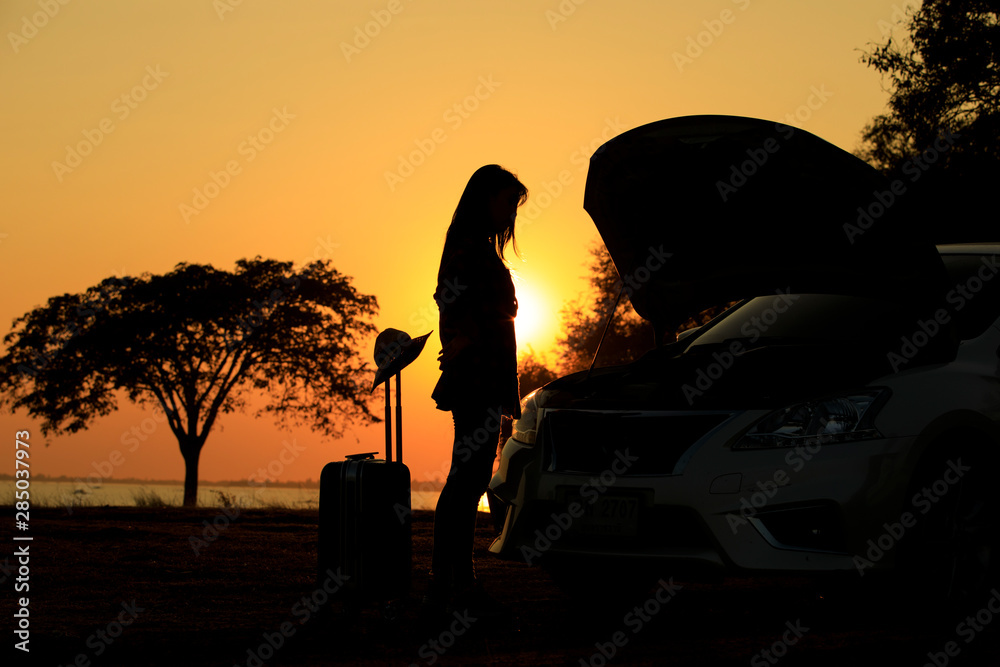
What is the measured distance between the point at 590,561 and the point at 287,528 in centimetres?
708

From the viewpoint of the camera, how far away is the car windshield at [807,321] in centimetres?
527

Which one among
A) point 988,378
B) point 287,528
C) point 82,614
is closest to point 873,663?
point 988,378

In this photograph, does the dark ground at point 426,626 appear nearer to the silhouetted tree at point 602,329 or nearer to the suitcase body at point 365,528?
the suitcase body at point 365,528

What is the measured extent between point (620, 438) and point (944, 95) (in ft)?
62.0

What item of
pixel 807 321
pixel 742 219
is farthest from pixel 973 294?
pixel 742 219

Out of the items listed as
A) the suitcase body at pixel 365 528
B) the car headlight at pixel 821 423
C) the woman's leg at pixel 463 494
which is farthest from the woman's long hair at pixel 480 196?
the car headlight at pixel 821 423

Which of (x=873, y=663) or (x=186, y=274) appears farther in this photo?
(x=186, y=274)

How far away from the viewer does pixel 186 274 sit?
2955 cm

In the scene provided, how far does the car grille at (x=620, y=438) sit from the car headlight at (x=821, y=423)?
0.18 meters

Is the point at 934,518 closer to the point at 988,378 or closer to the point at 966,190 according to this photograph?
the point at 988,378

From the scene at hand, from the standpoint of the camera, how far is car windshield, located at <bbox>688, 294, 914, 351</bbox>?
5270 mm

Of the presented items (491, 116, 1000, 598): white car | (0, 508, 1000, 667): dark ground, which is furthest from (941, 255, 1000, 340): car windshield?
(0, 508, 1000, 667): dark ground

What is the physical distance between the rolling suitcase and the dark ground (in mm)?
180

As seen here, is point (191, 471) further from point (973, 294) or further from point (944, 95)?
point (973, 294)
